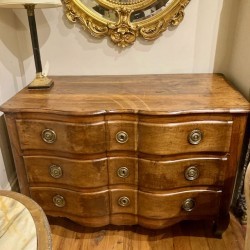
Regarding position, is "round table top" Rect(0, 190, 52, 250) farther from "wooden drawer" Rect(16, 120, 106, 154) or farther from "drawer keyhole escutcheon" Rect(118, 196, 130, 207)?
"drawer keyhole escutcheon" Rect(118, 196, 130, 207)

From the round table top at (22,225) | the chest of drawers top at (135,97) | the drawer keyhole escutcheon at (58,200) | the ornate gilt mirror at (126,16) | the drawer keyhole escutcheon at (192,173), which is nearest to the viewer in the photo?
the round table top at (22,225)

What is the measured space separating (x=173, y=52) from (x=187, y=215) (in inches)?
37.9

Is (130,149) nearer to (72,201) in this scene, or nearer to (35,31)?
(72,201)

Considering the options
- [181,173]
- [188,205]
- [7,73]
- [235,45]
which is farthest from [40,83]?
[235,45]

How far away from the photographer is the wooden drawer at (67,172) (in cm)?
119

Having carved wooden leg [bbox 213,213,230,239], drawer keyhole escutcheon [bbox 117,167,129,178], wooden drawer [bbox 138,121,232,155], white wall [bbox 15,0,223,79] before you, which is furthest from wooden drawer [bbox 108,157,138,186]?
white wall [bbox 15,0,223,79]

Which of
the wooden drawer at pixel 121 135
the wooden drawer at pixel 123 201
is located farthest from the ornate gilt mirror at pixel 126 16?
the wooden drawer at pixel 123 201

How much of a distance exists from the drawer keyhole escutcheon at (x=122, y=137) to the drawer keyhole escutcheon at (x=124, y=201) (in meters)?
0.34

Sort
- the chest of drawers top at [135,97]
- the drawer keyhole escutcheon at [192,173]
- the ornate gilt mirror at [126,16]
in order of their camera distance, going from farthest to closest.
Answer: the ornate gilt mirror at [126,16], the drawer keyhole escutcheon at [192,173], the chest of drawers top at [135,97]

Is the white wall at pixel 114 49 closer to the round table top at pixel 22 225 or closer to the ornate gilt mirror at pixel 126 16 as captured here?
the ornate gilt mirror at pixel 126 16

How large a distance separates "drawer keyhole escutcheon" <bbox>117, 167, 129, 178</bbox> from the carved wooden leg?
0.56m

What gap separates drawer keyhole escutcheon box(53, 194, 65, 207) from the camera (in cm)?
130

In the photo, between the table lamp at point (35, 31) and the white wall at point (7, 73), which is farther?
the white wall at point (7, 73)

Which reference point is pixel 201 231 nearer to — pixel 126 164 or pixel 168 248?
pixel 168 248
